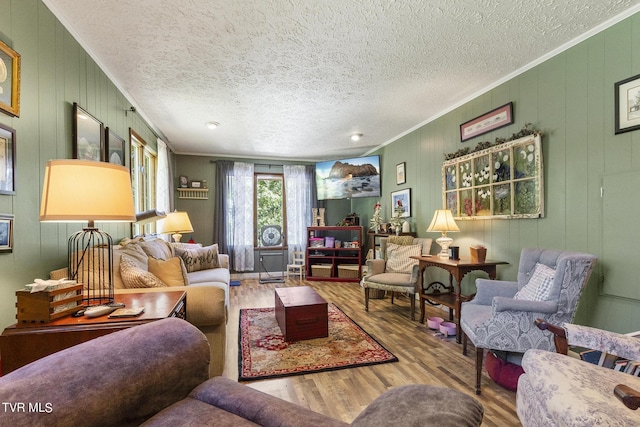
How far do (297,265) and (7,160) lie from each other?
187 inches

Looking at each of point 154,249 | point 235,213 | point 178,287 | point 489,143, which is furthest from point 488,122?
point 235,213

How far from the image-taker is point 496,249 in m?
Result: 3.04

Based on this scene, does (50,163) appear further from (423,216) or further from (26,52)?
(423,216)

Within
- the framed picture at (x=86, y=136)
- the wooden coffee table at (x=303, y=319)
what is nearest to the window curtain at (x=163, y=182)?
the framed picture at (x=86, y=136)

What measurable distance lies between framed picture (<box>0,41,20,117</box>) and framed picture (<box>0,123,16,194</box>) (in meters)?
0.10

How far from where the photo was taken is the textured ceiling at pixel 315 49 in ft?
6.26

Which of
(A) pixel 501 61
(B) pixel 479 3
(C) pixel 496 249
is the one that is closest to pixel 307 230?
(C) pixel 496 249

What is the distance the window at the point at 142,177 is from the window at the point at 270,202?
219 cm

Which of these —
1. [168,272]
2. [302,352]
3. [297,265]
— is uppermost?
[168,272]

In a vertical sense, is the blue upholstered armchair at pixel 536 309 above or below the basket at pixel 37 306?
below

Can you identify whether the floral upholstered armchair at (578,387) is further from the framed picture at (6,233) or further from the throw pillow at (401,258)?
the framed picture at (6,233)

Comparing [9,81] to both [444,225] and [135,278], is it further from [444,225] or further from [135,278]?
[444,225]

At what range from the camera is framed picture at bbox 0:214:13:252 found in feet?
4.77

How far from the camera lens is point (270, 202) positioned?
6395mm
